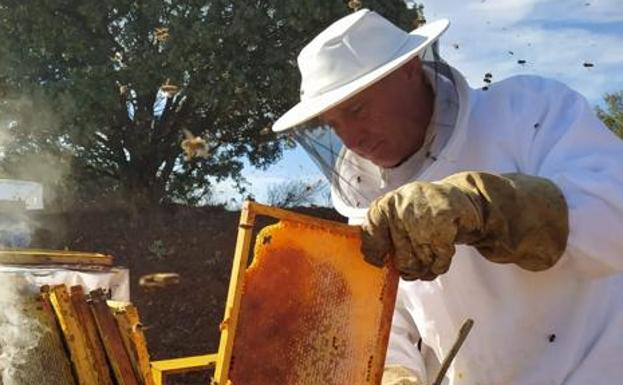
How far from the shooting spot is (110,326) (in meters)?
2.31

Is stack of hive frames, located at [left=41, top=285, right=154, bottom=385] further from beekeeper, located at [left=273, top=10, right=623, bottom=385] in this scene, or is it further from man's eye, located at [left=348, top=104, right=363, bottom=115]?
man's eye, located at [left=348, top=104, right=363, bottom=115]

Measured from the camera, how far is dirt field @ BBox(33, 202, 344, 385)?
30.0 feet

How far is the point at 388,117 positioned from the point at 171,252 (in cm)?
815

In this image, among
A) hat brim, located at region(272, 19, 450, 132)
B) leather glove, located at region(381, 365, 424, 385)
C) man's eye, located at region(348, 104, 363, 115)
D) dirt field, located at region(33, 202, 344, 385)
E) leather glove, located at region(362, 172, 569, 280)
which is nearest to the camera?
leather glove, located at region(362, 172, 569, 280)

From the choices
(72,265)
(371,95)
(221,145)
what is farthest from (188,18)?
(371,95)

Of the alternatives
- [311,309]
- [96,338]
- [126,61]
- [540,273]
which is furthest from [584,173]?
[126,61]

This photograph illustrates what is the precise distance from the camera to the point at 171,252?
10.4 m

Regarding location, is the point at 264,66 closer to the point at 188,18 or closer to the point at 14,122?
the point at 188,18

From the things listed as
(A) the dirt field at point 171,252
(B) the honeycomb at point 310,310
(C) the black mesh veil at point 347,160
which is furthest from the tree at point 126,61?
(B) the honeycomb at point 310,310

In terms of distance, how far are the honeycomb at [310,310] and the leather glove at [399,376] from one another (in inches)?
18.6

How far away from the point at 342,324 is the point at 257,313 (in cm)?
23

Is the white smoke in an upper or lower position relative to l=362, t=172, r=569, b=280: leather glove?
lower

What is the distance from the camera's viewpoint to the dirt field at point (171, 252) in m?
9.16

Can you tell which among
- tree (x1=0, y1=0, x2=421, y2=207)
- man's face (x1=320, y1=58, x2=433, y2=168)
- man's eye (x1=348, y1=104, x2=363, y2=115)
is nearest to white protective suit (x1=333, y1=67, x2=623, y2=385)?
man's face (x1=320, y1=58, x2=433, y2=168)
